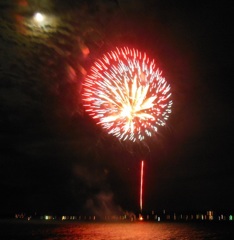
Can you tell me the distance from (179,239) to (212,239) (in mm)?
8054

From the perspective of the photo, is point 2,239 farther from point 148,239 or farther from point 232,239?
point 232,239

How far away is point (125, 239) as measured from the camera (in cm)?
7256

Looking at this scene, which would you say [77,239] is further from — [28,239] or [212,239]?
[212,239]

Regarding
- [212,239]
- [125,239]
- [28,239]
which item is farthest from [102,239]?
[212,239]

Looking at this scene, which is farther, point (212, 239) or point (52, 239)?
point (212, 239)

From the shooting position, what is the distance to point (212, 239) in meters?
78.7

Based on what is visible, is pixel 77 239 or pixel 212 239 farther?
pixel 212 239

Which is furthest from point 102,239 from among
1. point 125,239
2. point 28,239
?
point 28,239

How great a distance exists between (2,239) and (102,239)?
17.7 m

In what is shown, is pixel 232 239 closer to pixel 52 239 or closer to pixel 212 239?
pixel 212 239

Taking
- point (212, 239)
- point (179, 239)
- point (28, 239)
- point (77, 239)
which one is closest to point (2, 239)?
point (28, 239)

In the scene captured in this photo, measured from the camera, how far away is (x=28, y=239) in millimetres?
71875

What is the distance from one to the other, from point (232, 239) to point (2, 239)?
42.0 m

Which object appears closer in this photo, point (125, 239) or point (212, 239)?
point (125, 239)
